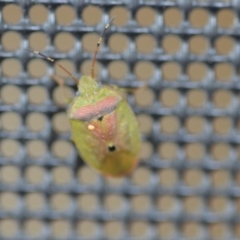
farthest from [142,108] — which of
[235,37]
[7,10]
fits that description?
[7,10]

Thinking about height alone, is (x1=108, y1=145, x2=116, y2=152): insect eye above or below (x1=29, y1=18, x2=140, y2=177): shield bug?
below

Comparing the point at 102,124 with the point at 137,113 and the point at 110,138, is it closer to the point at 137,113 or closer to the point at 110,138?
the point at 110,138

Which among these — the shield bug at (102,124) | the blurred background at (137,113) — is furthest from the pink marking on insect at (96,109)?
the blurred background at (137,113)

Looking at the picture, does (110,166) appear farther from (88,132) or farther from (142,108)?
(142,108)

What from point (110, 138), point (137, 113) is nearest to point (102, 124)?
point (110, 138)

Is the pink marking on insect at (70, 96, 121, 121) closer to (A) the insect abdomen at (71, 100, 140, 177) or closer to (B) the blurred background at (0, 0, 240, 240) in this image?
(A) the insect abdomen at (71, 100, 140, 177)

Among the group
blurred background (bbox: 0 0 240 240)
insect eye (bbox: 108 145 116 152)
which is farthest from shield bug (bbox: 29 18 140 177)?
blurred background (bbox: 0 0 240 240)

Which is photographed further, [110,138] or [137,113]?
[137,113]

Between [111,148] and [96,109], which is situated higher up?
[96,109]
